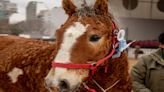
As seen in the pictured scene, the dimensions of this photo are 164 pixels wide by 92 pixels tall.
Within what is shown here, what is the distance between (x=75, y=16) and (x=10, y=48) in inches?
43.7

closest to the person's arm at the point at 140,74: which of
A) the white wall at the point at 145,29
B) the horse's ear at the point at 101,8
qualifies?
the horse's ear at the point at 101,8

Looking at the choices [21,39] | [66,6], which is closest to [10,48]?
[21,39]

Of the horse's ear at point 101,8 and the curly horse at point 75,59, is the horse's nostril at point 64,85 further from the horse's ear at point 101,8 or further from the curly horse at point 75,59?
the horse's ear at point 101,8

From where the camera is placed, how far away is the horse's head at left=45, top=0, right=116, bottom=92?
270 cm

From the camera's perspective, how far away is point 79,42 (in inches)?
110

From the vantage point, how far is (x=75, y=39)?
2.78 meters

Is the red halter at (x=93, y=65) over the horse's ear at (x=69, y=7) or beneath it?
beneath

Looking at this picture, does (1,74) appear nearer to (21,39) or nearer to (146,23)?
(21,39)

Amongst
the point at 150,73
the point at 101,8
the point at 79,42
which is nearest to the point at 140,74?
the point at 150,73

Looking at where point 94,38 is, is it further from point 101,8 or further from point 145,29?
point 145,29

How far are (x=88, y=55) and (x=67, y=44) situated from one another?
182 millimetres

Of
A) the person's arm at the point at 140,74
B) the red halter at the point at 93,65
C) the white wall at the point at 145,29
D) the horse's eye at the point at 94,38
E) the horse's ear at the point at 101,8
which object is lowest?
the white wall at the point at 145,29

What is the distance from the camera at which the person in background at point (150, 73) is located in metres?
3.74

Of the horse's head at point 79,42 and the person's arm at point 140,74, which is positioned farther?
the person's arm at point 140,74
